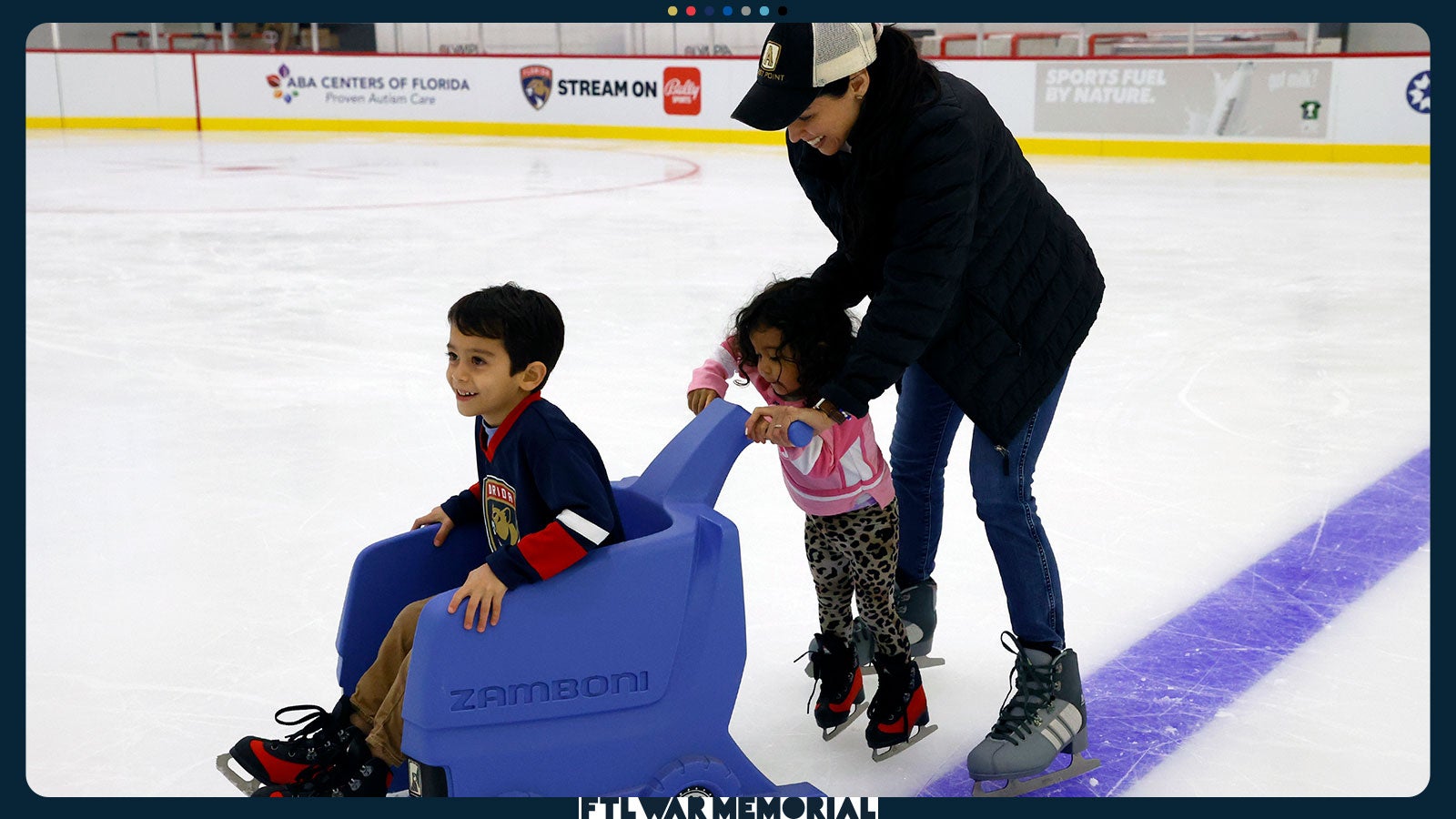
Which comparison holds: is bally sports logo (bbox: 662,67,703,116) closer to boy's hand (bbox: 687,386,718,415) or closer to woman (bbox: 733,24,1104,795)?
woman (bbox: 733,24,1104,795)

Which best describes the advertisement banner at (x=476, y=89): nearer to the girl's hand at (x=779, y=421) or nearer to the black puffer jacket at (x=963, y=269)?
the black puffer jacket at (x=963, y=269)

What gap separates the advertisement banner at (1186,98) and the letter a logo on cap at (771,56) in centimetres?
845

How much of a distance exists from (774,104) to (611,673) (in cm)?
61

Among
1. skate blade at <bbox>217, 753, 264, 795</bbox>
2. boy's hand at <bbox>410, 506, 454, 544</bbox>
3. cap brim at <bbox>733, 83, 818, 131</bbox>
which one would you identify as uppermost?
cap brim at <bbox>733, 83, 818, 131</bbox>

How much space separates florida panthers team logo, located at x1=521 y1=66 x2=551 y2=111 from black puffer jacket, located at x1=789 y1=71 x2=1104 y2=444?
11.1 meters

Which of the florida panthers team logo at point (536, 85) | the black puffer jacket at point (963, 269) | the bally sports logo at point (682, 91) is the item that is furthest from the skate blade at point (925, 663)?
the florida panthers team logo at point (536, 85)

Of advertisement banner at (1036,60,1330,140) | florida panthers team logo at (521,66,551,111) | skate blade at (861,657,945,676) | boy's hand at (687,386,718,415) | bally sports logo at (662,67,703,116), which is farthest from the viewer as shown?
florida panthers team logo at (521,66,551,111)

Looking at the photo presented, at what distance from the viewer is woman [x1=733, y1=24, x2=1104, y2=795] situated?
1.42 metres

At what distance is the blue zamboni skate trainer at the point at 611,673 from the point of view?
1.36 meters

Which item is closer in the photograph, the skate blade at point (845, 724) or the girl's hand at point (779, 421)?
the girl's hand at point (779, 421)

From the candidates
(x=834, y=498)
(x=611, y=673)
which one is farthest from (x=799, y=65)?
(x=611, y=673)

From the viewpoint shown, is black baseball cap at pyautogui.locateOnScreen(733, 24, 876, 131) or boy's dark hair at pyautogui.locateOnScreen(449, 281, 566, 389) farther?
boy's dark hair at pyautogui.locateOnScreen(449, 281, 566, 389)

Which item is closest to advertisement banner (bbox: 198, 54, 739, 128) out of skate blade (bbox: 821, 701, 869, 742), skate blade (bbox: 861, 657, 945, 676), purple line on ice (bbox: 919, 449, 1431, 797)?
purple line on ice (bbox: 919, 449, 1431, 797)

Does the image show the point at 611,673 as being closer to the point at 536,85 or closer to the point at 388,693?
the point at 388,693
